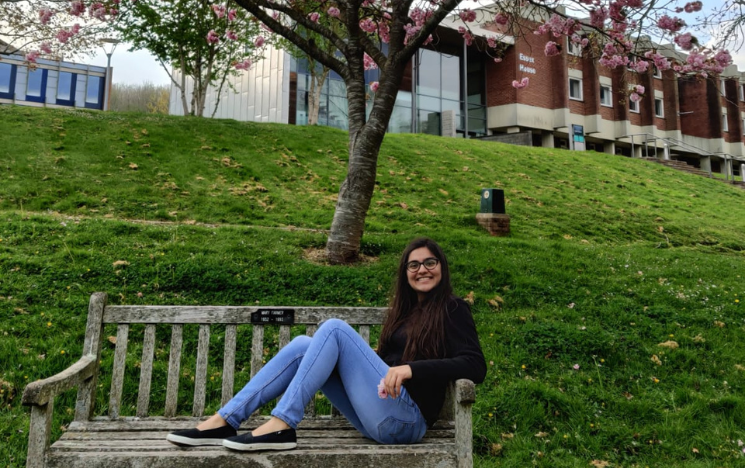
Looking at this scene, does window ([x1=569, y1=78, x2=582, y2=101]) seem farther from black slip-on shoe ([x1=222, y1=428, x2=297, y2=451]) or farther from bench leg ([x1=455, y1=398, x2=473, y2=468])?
black slip-on shoe ([x1=222, y1=428, x2=297, y2=451])

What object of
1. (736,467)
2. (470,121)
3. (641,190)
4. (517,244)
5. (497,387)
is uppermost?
(470,121)

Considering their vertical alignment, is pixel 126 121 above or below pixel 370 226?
above

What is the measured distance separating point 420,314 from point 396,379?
0.55 metres

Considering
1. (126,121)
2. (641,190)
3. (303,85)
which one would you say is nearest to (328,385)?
(126,121)

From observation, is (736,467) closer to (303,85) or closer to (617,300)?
(617,300)

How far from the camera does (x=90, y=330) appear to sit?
304 cm

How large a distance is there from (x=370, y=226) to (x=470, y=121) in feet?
82.1

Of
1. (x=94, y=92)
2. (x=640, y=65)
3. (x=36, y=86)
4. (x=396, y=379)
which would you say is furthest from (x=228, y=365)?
(x=94, y=92)

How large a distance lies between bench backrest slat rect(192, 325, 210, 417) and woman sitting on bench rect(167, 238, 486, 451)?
45cm

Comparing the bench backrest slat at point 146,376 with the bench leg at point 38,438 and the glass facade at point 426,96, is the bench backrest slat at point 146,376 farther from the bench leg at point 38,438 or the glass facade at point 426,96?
the glass facade at point 426,96

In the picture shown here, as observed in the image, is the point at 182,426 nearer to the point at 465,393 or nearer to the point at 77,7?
the point at 465,393

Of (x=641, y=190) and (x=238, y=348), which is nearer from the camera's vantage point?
(x=238, y=348)

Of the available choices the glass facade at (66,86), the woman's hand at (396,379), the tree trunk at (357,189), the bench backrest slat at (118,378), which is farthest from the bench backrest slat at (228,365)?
the glass facade at (66,86)

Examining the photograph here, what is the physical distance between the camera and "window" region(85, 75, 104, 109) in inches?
1677
